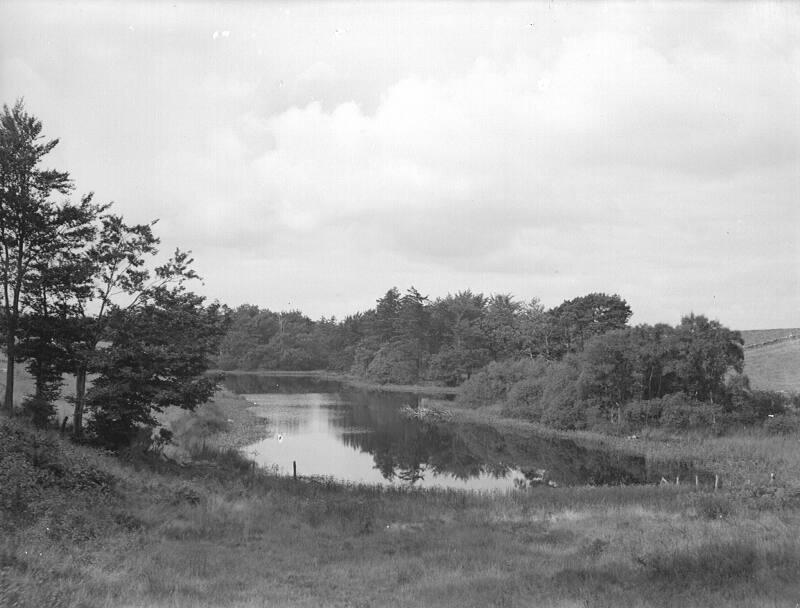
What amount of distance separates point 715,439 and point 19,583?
51106 mm

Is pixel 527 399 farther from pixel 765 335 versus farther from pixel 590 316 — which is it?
pixel 765 335

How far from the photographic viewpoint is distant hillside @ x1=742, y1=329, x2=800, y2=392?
218 ft

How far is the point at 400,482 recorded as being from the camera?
38.8m

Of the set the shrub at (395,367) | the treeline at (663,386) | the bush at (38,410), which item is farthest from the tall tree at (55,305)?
the shrub at (395,367)

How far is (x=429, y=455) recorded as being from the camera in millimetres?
50656

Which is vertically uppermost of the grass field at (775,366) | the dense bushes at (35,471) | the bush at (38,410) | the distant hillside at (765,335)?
the distant hillside at (765,335)

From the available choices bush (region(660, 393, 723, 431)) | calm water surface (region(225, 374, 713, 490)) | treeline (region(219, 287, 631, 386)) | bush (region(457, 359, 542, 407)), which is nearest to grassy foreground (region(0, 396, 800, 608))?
calm water surface (region(225, 374, 713, 490))

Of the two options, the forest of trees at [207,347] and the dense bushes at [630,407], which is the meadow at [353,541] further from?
the dense bushes at [630,407]

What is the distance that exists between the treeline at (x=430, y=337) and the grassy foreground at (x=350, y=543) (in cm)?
5674

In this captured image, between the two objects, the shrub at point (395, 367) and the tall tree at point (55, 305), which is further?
the shrub at point (395, 367)

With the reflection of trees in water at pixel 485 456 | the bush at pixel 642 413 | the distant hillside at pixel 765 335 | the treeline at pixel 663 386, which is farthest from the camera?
the distant hillside at pixel 765 335

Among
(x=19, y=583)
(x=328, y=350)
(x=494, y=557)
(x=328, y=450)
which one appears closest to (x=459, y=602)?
(x=494, y=557)

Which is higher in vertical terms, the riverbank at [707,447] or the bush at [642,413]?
the bush at [642,413]

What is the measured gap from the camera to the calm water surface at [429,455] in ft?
133
